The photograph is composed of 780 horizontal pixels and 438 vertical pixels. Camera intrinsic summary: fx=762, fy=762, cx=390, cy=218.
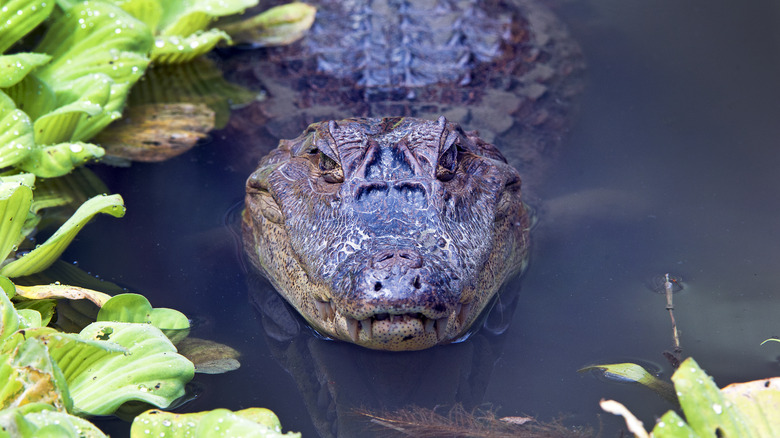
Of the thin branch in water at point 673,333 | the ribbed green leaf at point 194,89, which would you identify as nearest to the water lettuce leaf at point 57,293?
the ribbed green leaf at point 194,89

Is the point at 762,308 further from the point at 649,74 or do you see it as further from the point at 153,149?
the point at 153,149

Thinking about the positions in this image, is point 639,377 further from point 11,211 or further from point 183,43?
point 183,43

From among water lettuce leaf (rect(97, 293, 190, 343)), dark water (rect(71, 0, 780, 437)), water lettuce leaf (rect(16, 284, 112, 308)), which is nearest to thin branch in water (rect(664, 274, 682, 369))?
dark water (rect(71, 0, 780, 437))

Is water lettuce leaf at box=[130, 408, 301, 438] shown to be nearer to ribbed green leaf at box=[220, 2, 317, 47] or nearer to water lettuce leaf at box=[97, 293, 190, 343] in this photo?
water lettuce leaf at box=[97, 293, 190, 343]

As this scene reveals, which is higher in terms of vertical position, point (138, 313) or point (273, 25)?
point (273, 25)

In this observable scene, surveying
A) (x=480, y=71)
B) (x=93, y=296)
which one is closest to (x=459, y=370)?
(x=93, y=296)

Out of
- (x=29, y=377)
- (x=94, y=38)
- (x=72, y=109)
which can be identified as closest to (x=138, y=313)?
(x=29, y=377)

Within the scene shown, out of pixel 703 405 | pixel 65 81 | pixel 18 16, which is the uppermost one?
pixel 18 16
